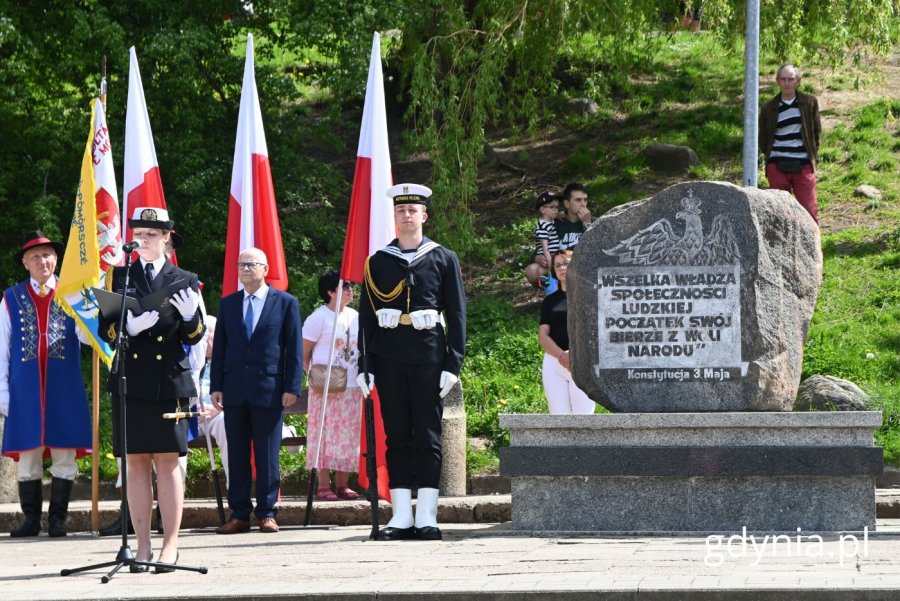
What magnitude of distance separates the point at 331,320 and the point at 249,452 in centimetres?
174

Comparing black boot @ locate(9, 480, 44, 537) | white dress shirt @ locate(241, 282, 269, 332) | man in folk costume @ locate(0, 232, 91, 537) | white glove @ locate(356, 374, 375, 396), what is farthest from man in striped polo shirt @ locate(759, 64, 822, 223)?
black boot @ locate(9, 480, 44, 537)

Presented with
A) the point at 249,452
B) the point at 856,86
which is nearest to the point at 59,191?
the point at 249,452

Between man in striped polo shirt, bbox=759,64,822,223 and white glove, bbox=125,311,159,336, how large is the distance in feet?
30.5

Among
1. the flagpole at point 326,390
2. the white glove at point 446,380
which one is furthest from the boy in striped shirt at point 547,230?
the white glove at point 446,380

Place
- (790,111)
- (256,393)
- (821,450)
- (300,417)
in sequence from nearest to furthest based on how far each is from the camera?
(821,450) < (256,393) < (300,417) < (790,111)

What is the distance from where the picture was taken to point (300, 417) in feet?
44.0

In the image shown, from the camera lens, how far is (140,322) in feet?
24.9

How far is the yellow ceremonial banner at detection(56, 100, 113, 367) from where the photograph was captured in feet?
31.7

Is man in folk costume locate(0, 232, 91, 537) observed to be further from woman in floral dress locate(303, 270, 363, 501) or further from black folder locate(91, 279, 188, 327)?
black folder locate(91, 279, 188, 327)

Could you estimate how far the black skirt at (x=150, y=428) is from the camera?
7.65 metres

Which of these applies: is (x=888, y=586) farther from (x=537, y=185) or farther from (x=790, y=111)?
(x=537, y=185)

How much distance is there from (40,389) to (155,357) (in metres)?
3.10

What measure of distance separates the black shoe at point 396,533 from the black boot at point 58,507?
Result: 2.73m

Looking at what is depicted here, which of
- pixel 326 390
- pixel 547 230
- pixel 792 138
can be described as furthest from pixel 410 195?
pixel 792 138
